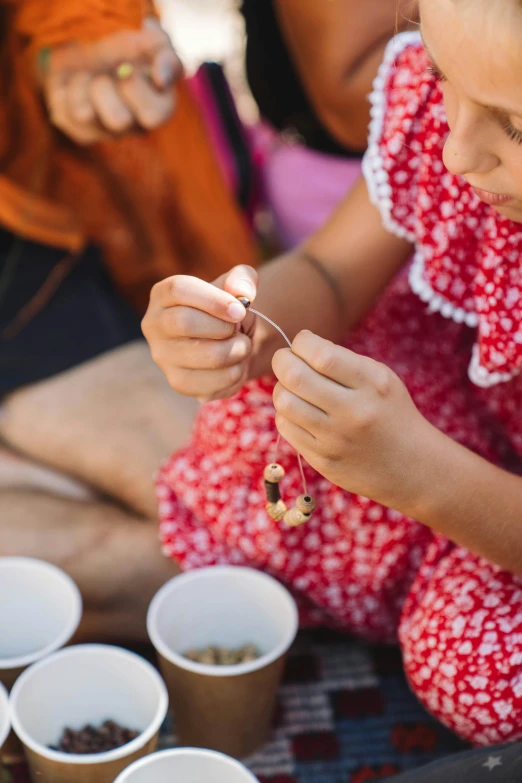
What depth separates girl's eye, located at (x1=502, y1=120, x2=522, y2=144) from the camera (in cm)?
64

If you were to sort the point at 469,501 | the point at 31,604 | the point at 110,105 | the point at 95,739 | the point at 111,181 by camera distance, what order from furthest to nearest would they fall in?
1. the point at 111,181
2. the point at 110,105
3. the point at 31,604
4. the point at 95,739
5. the point at 469,501

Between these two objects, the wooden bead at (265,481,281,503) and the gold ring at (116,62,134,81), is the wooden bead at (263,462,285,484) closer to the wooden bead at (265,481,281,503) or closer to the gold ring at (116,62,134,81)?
the wooden bead at (265,481,281,503)

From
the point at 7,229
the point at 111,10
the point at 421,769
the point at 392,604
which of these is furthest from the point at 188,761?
the point at 111,10

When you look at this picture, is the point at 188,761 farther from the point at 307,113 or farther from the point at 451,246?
the point at 307,113

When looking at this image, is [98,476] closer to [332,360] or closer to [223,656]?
[223,656]

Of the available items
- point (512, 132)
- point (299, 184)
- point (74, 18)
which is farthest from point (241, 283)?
point (299, 184)

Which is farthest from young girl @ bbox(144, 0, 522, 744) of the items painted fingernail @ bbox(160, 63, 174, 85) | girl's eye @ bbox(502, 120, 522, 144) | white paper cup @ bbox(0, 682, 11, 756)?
painted fingernail @ bbox(160, 63, 174, 85)

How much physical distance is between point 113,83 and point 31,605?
0.69 meters

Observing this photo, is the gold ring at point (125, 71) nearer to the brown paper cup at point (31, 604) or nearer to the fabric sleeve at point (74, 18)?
the fabric sleeve at point (74, 18)

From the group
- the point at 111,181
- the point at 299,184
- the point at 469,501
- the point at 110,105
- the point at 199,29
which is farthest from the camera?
the point at 199,29

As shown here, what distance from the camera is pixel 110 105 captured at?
45.5 inches

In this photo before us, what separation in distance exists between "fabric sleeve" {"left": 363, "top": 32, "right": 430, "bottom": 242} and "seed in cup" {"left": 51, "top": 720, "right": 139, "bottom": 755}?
60 centimetres

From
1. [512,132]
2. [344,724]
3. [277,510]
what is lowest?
[344,724]

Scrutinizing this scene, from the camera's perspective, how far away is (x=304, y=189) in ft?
5.22
